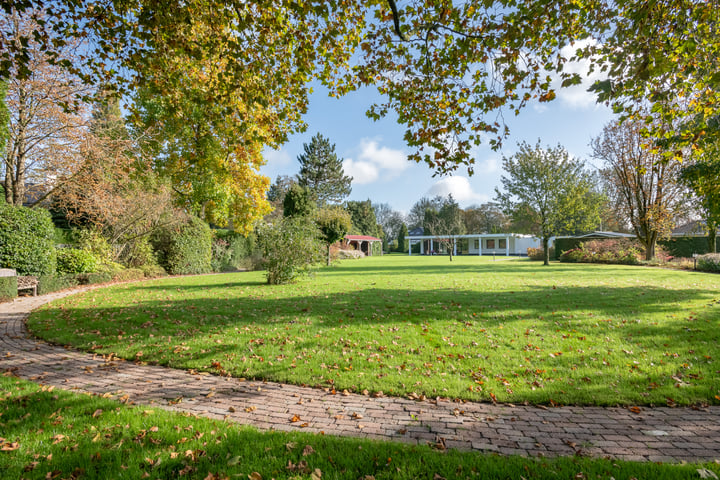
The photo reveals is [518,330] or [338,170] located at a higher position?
[338,170]

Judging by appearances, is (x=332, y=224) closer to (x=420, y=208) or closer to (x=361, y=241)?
(x=361, y=241)

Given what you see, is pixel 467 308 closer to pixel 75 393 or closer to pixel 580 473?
pixel 580 473

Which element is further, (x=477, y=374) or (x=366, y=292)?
(x=366, y=292)

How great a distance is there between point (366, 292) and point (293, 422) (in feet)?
25.0

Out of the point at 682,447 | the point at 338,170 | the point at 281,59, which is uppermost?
the point at 338,170

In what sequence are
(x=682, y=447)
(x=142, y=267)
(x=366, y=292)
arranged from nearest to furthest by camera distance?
(x=682, y=447) → (x=366, y=292) → (x=142, y=267)

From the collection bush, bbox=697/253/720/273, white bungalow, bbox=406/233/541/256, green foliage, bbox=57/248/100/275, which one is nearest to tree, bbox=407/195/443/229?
white bungalow, bbox=406/233/541/256

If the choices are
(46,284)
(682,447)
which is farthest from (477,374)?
(46,284)

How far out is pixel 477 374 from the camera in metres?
4.28

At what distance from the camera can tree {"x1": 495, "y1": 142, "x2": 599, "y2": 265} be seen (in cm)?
2373

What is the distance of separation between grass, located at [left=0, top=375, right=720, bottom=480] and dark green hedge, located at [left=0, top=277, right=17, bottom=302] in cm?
903

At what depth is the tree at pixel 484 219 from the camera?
6109 centimetres

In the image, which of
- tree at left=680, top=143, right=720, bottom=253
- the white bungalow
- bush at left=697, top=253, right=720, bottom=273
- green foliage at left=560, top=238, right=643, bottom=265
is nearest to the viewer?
tree at left=680, top=143, right=720, bottom=253

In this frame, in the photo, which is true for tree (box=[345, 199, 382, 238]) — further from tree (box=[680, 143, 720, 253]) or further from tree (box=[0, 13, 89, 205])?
tree (box=[680, 143, 720, 253])
